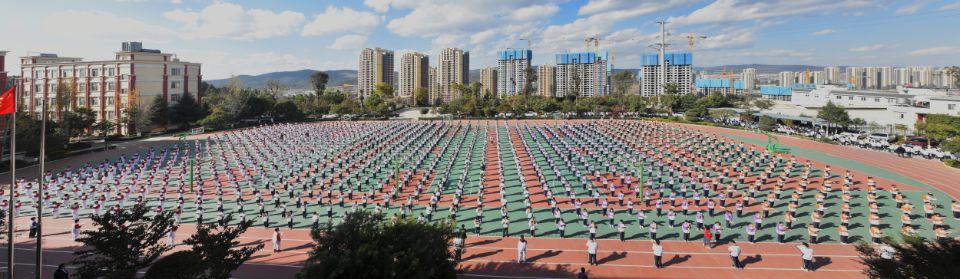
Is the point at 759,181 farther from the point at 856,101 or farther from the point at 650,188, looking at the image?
the point at 856,101

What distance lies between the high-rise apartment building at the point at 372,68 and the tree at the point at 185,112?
75.9 metres

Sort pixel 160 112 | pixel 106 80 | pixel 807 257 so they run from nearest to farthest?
1. pixel 807 257
2. pixel 160 112
3. pixel 106 80

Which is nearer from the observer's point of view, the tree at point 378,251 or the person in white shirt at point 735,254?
the tree at point 378,251

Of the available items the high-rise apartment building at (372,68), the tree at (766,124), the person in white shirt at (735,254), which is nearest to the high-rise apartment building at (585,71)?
the high-rise apartment building at (372,68)

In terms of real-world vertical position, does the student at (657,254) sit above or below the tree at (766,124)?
below

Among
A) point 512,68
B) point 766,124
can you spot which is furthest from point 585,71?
point 766,124

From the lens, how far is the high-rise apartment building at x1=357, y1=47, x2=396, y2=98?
129875 mm

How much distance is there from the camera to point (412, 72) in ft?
434

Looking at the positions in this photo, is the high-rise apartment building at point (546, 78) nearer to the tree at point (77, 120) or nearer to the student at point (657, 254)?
the tree at point (77, 120)

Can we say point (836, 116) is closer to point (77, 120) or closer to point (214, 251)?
point (214, 251)

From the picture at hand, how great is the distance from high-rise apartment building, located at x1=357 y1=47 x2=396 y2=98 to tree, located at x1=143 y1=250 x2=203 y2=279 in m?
123

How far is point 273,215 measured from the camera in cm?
1816

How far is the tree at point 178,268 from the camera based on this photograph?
8.48 meters

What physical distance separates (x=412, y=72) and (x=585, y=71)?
4536cm
